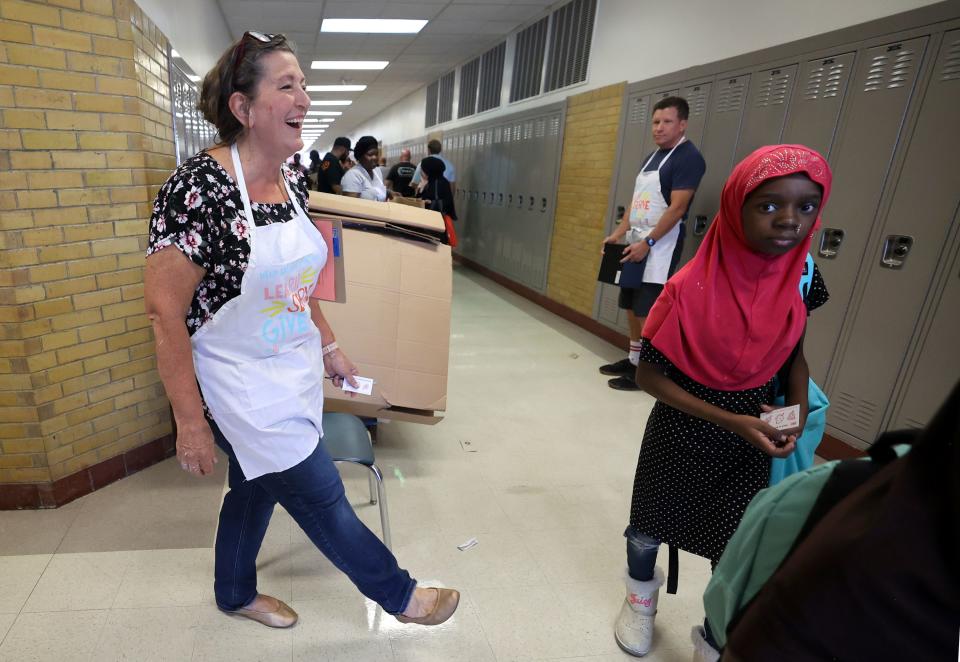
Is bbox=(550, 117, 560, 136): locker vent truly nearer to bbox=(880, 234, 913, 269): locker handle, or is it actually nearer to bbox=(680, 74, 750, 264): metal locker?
bbox=(680, 74, 750, 264): metal locker

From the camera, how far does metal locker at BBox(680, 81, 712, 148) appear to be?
3403 mm

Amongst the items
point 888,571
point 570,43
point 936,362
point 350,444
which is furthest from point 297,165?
point 570,43

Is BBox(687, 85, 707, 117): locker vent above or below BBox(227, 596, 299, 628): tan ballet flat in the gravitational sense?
above

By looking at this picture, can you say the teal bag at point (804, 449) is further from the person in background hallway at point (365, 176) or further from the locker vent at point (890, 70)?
the person in background hallway at point (365, 176)

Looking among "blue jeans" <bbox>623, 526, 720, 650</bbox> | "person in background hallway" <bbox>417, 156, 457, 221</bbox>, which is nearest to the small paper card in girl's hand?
"blue jeans" <bbox>623, 526, 720, 650</bbox>

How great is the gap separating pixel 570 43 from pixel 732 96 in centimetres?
245

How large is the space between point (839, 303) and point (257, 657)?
2.86 meters

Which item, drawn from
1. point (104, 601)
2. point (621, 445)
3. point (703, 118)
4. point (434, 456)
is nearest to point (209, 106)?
point (104, 601)

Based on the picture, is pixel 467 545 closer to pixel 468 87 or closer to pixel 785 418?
pixel 785 418

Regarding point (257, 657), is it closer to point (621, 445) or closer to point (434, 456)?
point (434, 456)

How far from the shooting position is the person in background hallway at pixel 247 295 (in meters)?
0.97

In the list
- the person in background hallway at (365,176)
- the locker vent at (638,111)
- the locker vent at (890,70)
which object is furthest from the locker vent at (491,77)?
the locker vent at (890,70)

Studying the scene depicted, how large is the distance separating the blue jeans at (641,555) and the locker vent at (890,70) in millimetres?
2380

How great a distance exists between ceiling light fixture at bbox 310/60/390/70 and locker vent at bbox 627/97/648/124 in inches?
206
